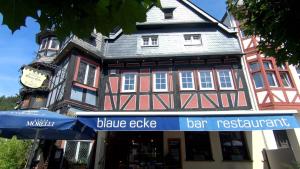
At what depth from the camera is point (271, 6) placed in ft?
14.4

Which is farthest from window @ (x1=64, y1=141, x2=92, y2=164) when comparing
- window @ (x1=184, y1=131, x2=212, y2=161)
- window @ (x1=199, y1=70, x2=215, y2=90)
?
window @ (x1=199, y1=70, x2=215, y2=90)

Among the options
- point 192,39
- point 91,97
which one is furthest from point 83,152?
Answer: point 192,39

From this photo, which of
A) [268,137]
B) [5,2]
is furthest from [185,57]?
[5,2]

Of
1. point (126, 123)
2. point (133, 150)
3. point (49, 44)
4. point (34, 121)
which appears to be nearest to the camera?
point (34, 121)

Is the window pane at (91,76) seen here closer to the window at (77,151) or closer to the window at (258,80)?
the window at (77,151)

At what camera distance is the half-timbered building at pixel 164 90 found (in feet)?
36.1

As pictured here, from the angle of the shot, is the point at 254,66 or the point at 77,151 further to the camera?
the point at 254,66

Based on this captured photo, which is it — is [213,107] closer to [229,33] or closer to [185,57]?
[185,57]

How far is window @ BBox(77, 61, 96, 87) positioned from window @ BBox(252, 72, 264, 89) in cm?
961

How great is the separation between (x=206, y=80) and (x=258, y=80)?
123 inches

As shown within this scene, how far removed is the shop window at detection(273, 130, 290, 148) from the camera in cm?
1119

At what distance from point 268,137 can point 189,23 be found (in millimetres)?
8388

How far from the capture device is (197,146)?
446 inches

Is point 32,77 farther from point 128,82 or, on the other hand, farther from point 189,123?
point 189,123
